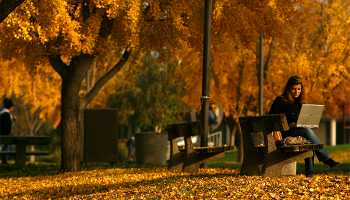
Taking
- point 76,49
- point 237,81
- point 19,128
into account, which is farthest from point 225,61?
point 19,128

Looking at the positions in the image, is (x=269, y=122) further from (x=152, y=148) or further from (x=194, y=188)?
(x=152, y=148)

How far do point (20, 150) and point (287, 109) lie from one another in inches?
397

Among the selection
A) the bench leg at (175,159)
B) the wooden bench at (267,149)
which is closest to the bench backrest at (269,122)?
the wooden bench at (267,149)

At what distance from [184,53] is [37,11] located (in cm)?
1331

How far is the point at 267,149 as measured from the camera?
22.5 ft

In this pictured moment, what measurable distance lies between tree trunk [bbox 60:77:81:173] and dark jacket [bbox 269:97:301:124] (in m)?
5.44

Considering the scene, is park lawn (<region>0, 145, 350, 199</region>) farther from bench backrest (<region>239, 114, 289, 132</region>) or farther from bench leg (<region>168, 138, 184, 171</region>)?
bench leg (<region>168, 138, 184, 171</region>)

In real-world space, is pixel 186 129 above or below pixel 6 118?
below

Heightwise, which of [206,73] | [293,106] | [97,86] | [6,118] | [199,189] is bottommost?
[199,189]

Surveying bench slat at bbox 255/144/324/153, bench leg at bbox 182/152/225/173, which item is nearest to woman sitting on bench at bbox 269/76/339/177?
bench slat at bbox 255/144/324/153

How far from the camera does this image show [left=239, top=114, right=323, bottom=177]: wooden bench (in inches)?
262

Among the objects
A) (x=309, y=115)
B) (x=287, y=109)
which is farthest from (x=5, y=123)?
(x=309, y=115)

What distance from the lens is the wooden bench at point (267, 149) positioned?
21.8 ft

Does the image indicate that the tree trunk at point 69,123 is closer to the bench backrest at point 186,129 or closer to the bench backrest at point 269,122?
the bench backrest at point 186,129
